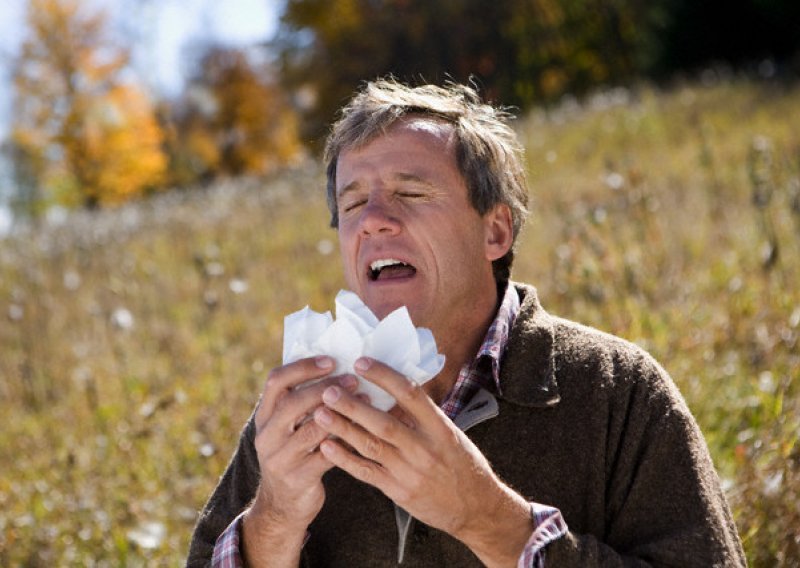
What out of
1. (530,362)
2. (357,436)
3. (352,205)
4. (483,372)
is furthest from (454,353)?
(357,436)

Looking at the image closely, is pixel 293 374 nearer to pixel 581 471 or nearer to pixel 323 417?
pixel 323 417

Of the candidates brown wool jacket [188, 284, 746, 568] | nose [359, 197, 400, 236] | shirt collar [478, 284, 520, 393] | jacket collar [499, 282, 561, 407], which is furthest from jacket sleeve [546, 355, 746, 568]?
nose [359, 197, 400, 236]

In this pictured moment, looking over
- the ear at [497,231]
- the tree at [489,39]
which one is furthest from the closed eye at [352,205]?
the tree at [489,39]

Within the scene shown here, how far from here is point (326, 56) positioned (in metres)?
26.0

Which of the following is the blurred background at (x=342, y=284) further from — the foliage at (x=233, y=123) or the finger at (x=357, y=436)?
the foliage at (x=233, y=123)

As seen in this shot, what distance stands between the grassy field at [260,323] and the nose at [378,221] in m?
0.67

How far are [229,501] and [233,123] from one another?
35159mm

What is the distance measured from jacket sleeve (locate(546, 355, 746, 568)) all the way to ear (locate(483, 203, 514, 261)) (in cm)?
43

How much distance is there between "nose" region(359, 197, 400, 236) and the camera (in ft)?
7.32

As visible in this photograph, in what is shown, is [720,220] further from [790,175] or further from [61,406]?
[61,406]

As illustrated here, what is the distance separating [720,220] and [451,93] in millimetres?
4762

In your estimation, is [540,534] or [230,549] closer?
[540,534]

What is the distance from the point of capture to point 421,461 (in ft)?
5.74

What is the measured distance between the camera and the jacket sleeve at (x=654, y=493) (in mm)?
1988
